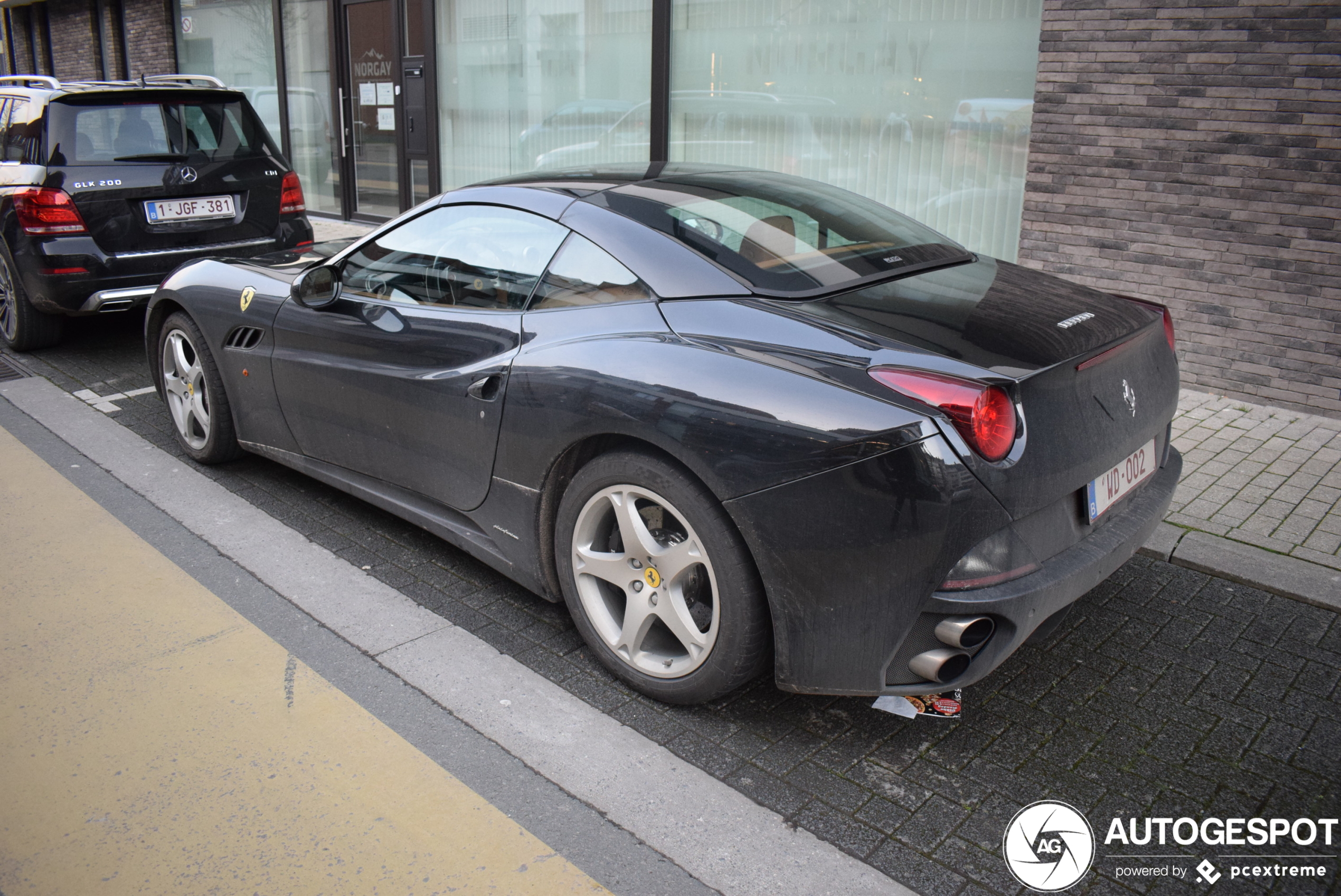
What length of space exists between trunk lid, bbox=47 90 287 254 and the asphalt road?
378 cm

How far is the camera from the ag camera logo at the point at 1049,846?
229 centimetres

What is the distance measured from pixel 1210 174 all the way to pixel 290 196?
5.94 metres

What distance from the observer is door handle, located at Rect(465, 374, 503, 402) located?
10.4 ft

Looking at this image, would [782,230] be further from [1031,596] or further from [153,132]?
[153,132]

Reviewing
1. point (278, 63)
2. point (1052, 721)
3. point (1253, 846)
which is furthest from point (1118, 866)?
point (278, 63)

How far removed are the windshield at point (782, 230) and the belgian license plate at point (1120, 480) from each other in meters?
0.87

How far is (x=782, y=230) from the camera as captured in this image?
3168 millimetres

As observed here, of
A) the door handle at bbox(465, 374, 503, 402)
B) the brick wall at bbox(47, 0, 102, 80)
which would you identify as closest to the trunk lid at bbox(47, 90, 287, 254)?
the door handle at bbox(465, 374, 503, 402)

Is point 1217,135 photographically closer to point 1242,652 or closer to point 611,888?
point 1242,652

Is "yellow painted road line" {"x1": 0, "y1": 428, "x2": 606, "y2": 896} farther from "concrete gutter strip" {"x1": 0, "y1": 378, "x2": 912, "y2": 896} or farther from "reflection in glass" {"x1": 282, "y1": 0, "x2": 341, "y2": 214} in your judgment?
"reflection in glass" {"x1": 282, "y1": 0, "x2": 341, "y2": 214}

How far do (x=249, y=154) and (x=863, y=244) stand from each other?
5234mm

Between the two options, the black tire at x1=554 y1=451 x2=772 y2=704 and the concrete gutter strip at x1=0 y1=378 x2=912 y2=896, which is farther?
the black tire at x1=554 y1=451 x2=772 y2=704

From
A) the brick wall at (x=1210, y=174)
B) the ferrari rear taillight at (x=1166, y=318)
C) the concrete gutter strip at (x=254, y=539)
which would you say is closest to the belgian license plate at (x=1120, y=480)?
the ferrari rear taillight at (x=1166, y=318)

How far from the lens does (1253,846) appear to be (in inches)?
93.7
